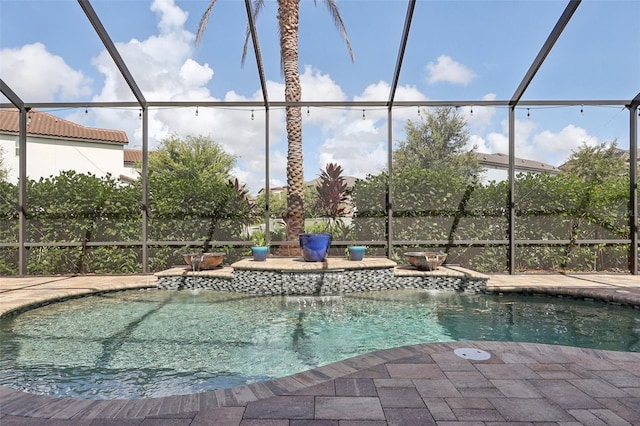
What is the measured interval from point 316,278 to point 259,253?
4.90 feet

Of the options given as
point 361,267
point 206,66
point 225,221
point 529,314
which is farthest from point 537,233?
point 206,66

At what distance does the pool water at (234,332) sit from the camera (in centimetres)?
374

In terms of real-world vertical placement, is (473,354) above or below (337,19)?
below

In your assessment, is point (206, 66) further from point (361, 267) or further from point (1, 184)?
point (361, 267)

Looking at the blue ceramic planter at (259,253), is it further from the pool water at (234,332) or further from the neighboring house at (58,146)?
the neighboring house at (58,146)

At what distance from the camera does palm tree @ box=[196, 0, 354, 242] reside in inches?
385

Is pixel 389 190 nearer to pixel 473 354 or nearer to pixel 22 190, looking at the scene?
pixel 473 354

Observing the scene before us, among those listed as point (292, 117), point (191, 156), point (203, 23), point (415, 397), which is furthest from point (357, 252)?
point (191, 156)

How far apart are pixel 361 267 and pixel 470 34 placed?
25.9ft

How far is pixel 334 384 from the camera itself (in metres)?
2.84

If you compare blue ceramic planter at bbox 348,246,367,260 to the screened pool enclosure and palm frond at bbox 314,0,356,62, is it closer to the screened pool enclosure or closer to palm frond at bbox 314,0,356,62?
the screened pool enclosure

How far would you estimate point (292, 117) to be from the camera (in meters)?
10.0

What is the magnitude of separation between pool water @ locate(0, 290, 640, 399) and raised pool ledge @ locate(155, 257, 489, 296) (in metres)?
0.37

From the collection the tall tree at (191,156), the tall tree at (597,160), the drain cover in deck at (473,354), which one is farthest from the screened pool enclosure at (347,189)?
the tall tree at (191,156)
